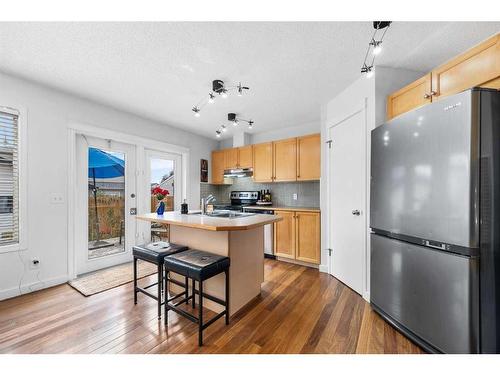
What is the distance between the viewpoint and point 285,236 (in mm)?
3502

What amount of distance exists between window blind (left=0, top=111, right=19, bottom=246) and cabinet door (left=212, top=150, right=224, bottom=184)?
3.16m

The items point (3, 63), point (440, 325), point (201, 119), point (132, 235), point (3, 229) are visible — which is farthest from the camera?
point (201, 119)

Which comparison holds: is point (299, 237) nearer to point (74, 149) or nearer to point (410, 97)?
point (410, 97)

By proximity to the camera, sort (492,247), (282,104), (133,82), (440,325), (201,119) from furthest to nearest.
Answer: (201,119)
(282,104)
(133,82)
(440,325)
(492,247)

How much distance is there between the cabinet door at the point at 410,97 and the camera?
69.0 inches

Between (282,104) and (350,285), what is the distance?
2651 millimetres

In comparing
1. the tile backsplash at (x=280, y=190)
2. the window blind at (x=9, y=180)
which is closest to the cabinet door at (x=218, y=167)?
the tile backsplash at (x=280, y=190)

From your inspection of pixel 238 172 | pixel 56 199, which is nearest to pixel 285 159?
pixel 238 172

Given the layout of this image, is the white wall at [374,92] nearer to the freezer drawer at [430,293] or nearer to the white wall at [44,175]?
the freezer drawer at [430,293]

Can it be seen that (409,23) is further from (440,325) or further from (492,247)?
(440,325)

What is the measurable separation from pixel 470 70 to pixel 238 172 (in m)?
3.58

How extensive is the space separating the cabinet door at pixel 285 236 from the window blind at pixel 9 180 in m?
3.41
